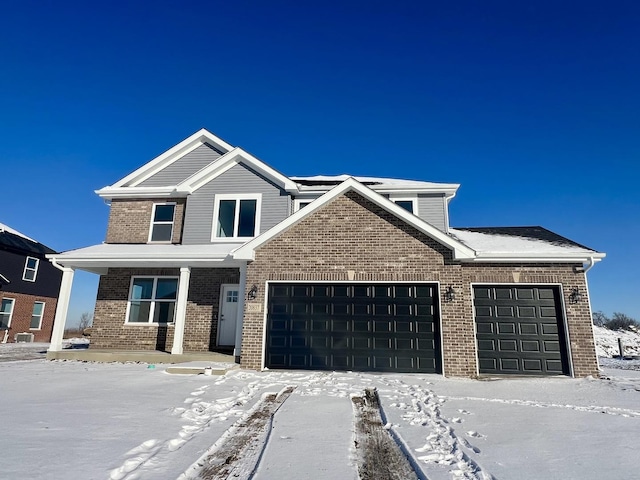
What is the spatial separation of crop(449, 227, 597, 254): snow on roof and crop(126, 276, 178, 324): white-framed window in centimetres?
978

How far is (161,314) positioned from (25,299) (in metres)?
16.2

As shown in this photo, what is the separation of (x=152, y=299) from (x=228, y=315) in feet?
9.25

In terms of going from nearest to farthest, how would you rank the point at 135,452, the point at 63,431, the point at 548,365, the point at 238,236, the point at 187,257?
1. the point at 135,452
2. the point at 63,431
3. the point at 548,365
4. the point at 187,257
5. the point at 238,236

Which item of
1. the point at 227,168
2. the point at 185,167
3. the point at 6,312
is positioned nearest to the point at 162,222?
the point at 185,167

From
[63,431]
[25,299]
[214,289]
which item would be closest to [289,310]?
[214,289]

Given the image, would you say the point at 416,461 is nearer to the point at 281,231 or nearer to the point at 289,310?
the point at 289,310

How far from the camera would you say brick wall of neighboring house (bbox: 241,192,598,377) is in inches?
361

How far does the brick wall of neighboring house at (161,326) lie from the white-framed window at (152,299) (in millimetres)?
201

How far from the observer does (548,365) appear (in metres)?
9.25

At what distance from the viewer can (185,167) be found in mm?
14586

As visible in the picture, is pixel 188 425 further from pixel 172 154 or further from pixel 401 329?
pixel 172 154

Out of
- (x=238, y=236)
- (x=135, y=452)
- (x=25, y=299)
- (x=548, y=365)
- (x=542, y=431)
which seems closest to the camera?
(x=135, y=452)

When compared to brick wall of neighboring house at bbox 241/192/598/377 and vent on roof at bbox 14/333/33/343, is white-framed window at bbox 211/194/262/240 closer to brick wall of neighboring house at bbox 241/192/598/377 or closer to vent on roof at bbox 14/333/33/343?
brick wall of neighboring house at bbox 241/192/598/377

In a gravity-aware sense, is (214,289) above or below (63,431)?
above
